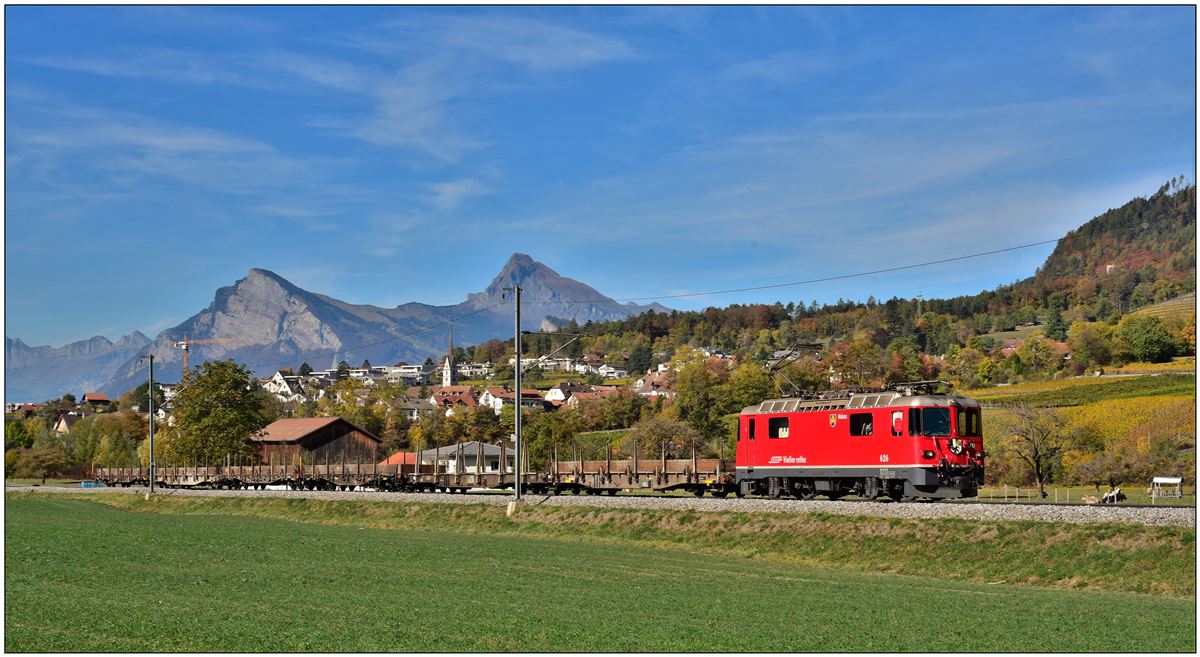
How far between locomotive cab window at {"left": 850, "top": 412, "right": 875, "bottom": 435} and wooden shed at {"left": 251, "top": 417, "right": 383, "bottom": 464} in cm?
7108

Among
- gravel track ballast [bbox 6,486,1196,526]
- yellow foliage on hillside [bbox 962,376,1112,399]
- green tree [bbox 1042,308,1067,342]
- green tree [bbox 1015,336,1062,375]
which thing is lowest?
gravel track ballast [bbox 6,486,1196,526]

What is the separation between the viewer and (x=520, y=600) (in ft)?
72.1

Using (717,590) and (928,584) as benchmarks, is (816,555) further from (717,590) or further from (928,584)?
(717,590)

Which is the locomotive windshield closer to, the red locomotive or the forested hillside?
the red locomotive

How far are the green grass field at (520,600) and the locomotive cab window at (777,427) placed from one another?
8248 millimetres

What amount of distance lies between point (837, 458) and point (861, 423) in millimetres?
1773

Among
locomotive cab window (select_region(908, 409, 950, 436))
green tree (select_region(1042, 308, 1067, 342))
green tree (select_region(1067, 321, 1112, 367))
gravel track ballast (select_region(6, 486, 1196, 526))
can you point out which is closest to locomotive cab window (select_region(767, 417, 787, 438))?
gravel track ballast (select_region(6, 486, 1196, 526))

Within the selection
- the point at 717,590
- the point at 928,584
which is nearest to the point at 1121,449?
the point at 928,584

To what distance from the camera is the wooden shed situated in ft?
355

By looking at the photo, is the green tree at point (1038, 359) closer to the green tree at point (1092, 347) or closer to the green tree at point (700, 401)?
the green tree at point (1092, 347)

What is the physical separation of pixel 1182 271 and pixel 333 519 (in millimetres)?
143066

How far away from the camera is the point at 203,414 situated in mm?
94875

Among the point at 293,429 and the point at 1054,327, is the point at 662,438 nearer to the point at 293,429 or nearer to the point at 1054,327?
the point at 293,429

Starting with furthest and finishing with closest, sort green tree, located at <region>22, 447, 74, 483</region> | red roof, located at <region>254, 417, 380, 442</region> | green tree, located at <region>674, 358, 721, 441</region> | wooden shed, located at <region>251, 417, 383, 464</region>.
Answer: green tree, located at <region>22, 447, 74, 483</region>
red roof, located at <region>254, 417, 380, 442</region>
wooden shed, located at <region>251, 417, 383, 464</region>
green tree, located at <region>674, 358, 721, 441</region>
